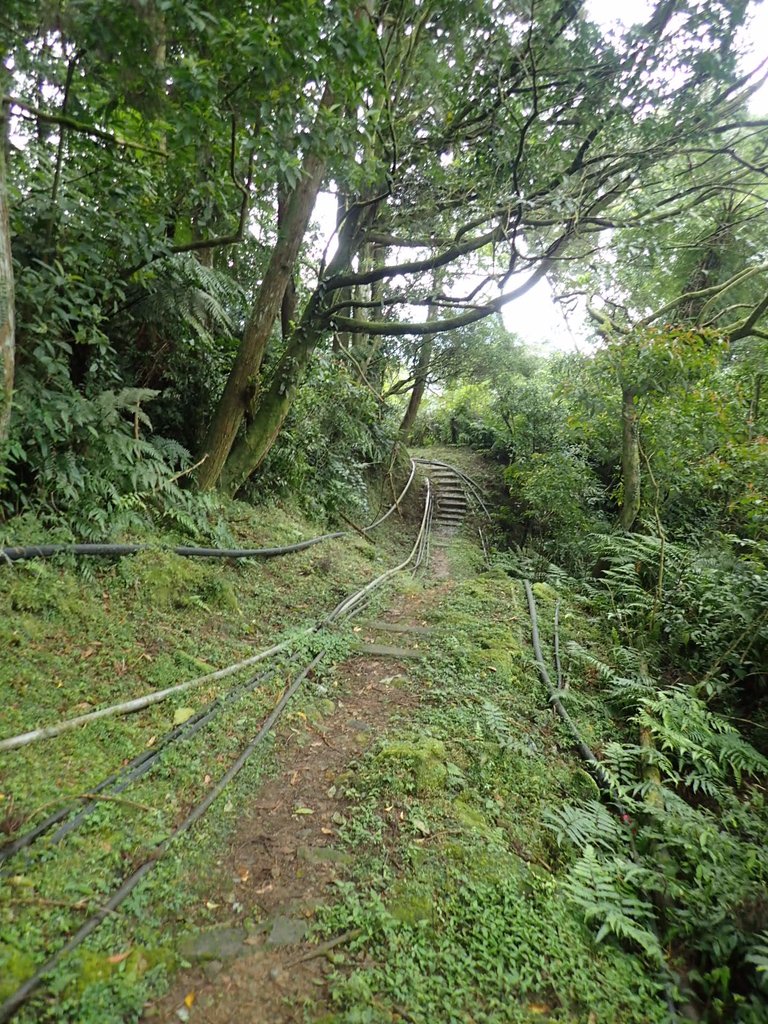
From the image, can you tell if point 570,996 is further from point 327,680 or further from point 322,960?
point 327,680

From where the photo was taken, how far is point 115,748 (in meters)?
2.62

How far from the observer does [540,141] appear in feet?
17.1

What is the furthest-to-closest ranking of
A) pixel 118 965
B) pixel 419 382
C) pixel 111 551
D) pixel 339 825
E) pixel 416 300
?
pixel 419 382 < pixel 416 300 < pixel 111 551 < pixel 339 825 < pixel 118 965

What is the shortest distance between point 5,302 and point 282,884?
3.38 m

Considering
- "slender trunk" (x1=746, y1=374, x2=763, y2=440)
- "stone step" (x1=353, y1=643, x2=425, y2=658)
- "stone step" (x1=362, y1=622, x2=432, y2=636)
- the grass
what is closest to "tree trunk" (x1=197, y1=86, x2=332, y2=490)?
"stone step" (x1=362, y1=622, x2=432, y2=636)

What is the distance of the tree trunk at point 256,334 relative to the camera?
561cm

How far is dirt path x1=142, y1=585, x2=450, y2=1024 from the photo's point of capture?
1.71 metres

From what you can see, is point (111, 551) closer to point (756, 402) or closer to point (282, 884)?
point (282, 884)

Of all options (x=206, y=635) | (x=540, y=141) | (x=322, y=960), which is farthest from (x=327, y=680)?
(x=540, y=141)

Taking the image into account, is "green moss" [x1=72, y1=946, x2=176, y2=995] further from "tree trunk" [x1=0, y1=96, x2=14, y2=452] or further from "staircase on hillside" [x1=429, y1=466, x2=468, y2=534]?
"staircase on hillside" [x1=429, y1=466, x2=468, y2=534]

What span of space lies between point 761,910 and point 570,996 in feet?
2.97

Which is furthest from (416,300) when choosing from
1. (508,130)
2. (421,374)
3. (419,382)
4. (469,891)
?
(419,382)

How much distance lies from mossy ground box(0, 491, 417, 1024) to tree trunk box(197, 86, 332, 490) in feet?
5.11

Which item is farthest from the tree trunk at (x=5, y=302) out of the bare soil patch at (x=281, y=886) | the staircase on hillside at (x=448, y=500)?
the staircase on hillside at (x=448, y=500)
